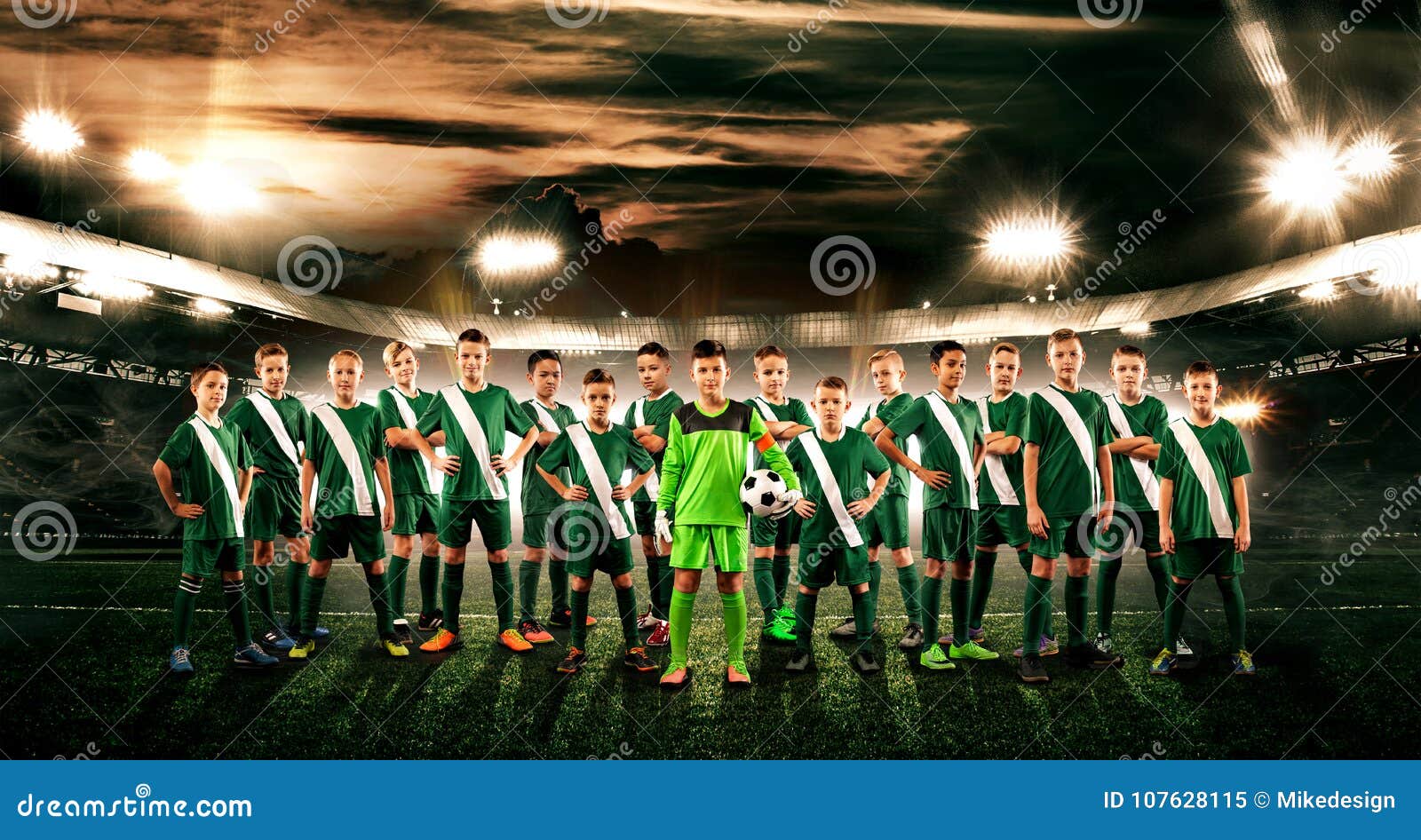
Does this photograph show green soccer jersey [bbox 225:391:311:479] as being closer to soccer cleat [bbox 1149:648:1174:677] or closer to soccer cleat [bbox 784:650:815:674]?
soccer cleat [bbox 784:650:815:674]

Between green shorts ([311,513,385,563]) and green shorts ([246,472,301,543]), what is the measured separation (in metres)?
0.32

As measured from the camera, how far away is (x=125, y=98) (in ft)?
30.6

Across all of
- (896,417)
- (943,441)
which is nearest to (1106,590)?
(943,441)

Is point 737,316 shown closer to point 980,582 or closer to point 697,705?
point 980,582

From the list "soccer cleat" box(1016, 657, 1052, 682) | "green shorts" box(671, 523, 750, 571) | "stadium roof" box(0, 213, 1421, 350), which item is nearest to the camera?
"green shorts" box(671, 523, 750, 571)

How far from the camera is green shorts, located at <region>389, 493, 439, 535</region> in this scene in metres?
6.27

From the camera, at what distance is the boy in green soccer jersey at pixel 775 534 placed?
20.0 ft

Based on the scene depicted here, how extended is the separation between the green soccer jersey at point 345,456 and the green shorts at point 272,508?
0.91 ft

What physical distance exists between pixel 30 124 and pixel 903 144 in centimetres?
949

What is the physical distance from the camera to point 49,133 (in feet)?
31.8

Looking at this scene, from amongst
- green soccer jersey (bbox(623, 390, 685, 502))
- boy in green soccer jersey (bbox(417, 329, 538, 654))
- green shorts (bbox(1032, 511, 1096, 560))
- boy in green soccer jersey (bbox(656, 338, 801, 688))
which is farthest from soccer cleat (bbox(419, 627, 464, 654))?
green shorts (bbox(1032, 511, 1096, 560))

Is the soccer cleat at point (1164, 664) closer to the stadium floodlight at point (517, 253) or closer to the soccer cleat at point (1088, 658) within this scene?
the soccer cleat at point (1088, 658)

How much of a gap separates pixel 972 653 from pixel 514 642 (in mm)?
3096

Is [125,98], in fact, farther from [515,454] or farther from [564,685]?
[564,685]
